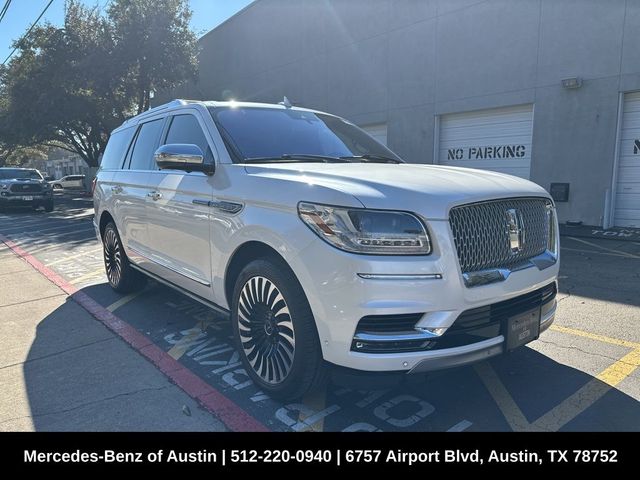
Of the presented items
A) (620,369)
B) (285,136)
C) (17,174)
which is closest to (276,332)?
(285,136)

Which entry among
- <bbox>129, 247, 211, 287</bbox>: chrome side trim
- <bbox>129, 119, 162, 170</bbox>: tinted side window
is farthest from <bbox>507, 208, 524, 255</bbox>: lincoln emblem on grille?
<bbox>129, 119, 162, 170</bbox>: tinted side window

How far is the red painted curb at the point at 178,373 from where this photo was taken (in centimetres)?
292

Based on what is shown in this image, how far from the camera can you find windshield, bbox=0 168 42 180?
18.7 m

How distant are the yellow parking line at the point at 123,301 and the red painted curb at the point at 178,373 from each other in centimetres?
9

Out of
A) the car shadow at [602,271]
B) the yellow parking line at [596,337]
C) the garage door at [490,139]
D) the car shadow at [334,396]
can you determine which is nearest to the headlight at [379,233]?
the car shadow at [334,396]

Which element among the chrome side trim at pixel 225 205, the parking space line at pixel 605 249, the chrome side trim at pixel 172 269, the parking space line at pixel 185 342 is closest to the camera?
the chrome side trim at pixel 225 205

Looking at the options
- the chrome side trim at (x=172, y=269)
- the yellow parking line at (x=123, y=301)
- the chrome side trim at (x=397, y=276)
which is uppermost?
the chrome side trim at (x=397, y=276)

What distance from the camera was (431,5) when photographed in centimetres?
1397

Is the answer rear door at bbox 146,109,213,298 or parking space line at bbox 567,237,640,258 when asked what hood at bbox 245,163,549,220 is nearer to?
rear door at bbox 146,109,213,298

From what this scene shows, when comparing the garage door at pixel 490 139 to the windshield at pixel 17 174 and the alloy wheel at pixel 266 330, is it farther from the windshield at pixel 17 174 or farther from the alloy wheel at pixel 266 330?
the windshield at pixel 17 174

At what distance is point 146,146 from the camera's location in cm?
498

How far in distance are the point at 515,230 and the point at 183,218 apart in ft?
8.17

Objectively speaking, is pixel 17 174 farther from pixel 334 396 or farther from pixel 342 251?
pixel 342 251
